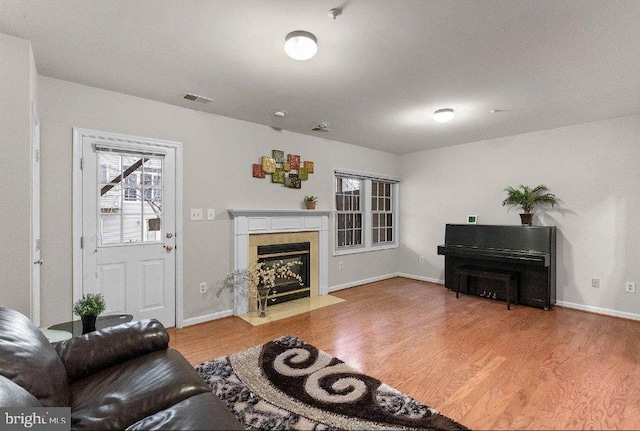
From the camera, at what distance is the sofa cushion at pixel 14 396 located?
1.03 meters

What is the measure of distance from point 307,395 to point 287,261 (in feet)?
7.75

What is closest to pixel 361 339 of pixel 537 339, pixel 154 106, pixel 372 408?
pixel 372 408

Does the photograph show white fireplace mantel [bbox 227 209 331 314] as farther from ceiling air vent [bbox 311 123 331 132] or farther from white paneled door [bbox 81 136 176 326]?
ceiling air vent [bbox 311 123 331 132]

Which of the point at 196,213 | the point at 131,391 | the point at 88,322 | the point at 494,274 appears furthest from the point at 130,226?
the point at 494,274

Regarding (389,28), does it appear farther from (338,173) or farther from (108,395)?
(338,173)

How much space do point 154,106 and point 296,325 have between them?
2794 mm

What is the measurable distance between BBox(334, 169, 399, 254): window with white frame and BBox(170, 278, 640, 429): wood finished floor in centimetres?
139

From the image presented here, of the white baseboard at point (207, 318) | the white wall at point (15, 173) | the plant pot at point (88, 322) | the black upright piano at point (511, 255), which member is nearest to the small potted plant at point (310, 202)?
the white baseboard at point (207, 318)

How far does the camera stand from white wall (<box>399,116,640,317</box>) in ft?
11.9

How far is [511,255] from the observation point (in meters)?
4.04

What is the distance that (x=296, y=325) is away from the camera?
134 inches

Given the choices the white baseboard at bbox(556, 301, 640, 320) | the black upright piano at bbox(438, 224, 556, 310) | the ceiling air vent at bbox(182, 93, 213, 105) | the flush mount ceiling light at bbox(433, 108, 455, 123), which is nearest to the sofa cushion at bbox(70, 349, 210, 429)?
the ceiling air vent at bbox(182, 93, 213, 105)

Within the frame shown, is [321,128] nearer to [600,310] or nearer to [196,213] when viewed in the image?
[196,213]

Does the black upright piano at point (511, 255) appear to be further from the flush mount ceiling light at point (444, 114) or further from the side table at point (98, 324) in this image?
the side table at point (98, 324)
